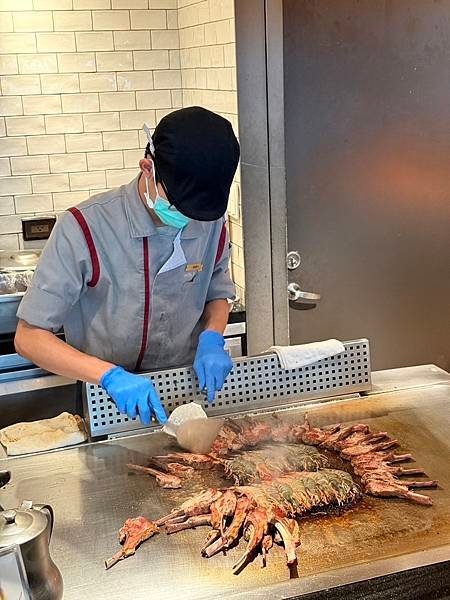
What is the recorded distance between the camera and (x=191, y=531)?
61.2 inches

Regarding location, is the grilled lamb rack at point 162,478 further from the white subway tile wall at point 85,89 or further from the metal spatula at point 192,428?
the white subway tile wall at point 85,89

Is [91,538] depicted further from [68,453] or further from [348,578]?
[348,578]

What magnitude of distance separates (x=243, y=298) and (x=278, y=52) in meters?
1.03

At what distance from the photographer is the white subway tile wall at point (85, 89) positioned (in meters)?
3.27

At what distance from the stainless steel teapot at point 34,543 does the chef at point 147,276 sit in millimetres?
582

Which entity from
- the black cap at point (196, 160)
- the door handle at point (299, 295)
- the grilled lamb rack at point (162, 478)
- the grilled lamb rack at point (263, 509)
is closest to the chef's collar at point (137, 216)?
the black cap at point (196, 160)

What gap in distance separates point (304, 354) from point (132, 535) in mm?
Answer: 842

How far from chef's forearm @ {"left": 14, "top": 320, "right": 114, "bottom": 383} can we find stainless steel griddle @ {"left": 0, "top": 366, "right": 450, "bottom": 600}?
0.20 m

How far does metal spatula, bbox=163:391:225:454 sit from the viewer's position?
6.27 ft

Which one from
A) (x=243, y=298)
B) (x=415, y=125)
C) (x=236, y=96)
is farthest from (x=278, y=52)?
(x=243, y=298)

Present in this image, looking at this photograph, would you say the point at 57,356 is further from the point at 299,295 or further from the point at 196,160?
the point at 299,295

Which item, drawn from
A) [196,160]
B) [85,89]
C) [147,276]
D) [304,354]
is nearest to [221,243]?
[147,276]

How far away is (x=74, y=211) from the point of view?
2066mm

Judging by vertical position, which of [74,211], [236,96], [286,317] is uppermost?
[236,96]
